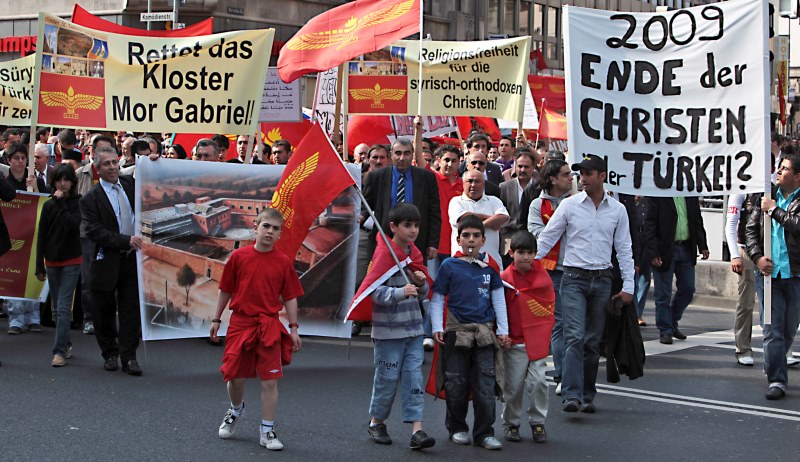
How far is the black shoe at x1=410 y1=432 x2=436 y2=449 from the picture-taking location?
6848 mm

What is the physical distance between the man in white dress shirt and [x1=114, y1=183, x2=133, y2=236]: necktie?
133 inches

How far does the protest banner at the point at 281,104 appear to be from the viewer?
14.9 meters

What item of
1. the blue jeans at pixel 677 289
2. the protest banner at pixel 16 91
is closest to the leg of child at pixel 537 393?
the blue jeans at pixel 677 289

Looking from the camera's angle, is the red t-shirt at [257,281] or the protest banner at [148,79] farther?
the protest banner at [148,79]

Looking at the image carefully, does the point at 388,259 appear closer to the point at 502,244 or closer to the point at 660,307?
the point at 502,244

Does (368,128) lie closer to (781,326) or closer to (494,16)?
(781,326)

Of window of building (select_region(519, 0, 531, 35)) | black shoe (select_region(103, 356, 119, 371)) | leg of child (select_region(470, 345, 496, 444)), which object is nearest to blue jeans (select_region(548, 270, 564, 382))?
leg of child (select_region(470, 345, 496, 444))

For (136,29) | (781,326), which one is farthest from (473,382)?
(136,29)

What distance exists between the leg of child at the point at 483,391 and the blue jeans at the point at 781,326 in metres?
2.72

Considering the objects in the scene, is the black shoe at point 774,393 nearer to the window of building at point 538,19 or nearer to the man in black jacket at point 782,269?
the man in black jacket at point 782,269

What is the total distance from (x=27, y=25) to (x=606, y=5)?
1391 inches

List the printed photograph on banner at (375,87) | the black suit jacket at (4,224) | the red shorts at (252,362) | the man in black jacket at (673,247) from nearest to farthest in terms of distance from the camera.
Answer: the red shorts at (252,362) < the black suit jacket at (4,224) < the man in black jacket at (673,247) < the printed photograph on banner at (375,87)

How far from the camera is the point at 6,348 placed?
33.4 ft

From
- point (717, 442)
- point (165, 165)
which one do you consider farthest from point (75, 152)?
point (717, 442)
